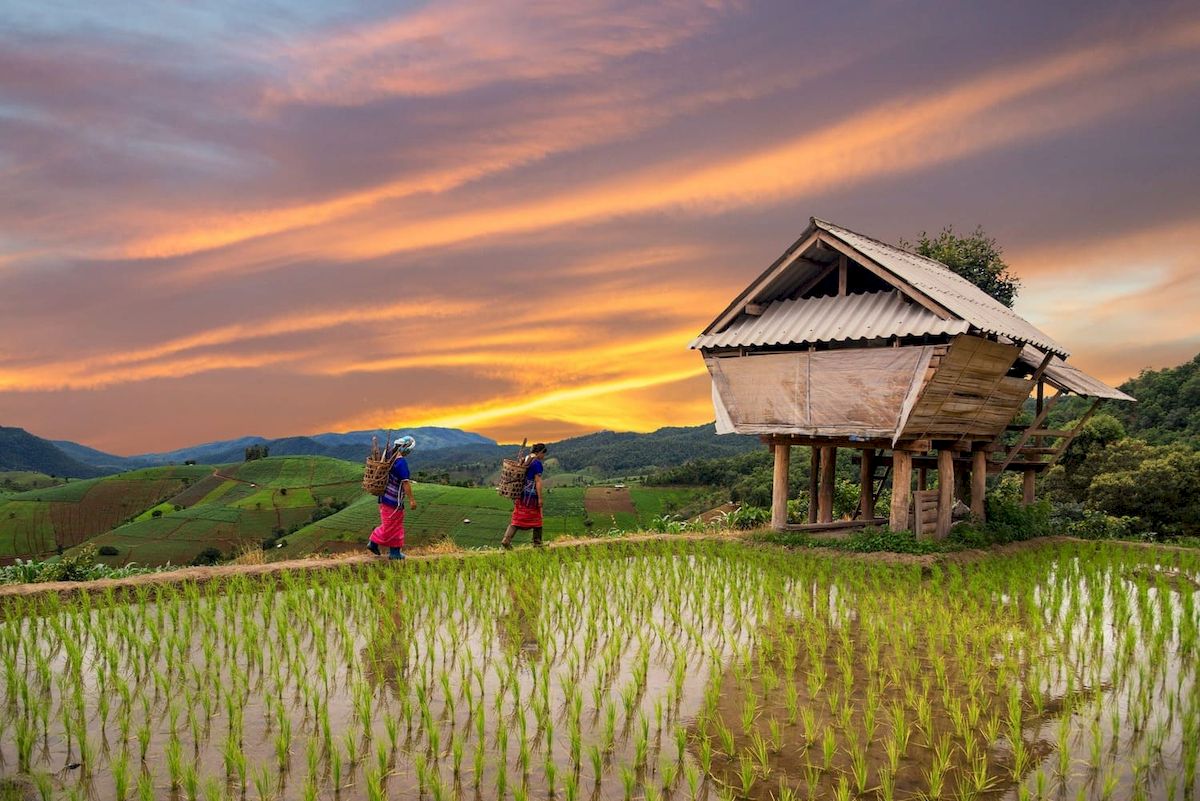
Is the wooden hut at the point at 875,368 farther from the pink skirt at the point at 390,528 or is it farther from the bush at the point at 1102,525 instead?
the pink skirt at the point at 390,528

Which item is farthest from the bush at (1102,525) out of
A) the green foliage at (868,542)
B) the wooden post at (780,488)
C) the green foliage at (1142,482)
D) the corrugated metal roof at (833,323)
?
the corrugated metal roof at (833,323)

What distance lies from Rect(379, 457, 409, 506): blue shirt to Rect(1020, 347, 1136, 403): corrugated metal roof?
40.9ft

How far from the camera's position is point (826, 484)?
53.5 feet

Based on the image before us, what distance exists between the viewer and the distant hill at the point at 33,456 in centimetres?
12950

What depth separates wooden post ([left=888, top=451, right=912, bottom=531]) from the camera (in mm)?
13297

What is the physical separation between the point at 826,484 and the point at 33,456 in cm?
15991

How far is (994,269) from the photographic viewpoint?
2680 centimetres

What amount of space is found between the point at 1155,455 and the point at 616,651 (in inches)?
786

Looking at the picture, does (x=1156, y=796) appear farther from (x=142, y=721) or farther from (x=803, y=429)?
(x=803, y=429)

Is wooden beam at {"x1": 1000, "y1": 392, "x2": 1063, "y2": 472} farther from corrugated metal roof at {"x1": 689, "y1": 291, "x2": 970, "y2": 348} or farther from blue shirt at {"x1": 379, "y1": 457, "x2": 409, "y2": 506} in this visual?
blue shirt at {"x1": 379, "y1": 457, "x2": 409, "y2": 506}

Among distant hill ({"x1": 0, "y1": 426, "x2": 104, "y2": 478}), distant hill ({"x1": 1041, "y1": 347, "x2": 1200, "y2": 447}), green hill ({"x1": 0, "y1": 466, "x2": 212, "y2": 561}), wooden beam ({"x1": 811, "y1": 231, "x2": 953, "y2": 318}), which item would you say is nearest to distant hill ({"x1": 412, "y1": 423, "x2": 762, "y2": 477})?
green hill ({"x1": 0, "y1": 466, "x2": 212, "y2": 561})

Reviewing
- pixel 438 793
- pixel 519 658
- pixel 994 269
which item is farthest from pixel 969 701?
pixel 994 269

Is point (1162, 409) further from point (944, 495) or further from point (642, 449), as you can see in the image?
point (642, 449)

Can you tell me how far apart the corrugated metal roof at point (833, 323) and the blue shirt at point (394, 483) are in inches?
247
